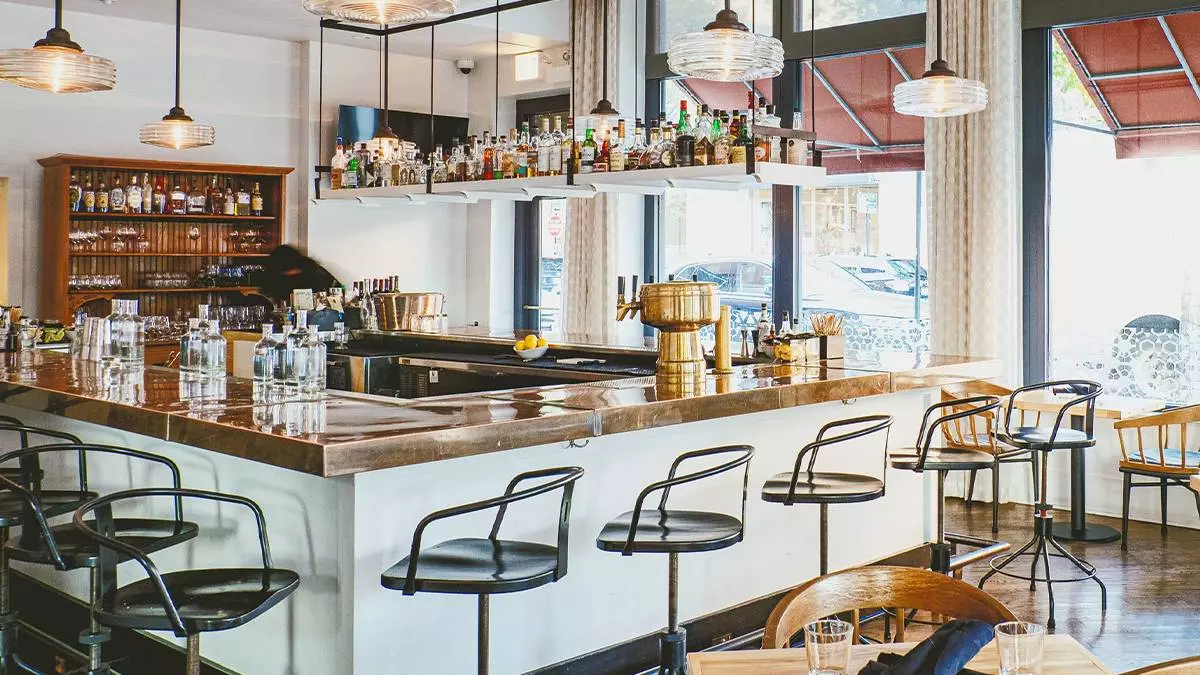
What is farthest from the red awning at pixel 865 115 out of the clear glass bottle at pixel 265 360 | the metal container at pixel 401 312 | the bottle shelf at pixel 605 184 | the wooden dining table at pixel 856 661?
the wooden dining table at pixel 856 661

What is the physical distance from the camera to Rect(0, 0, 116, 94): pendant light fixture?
14.3 ft

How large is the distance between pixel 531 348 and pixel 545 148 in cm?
99

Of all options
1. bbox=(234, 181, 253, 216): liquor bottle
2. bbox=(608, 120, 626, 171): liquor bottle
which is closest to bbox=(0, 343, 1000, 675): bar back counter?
bbox=(608, 120, 626, 171): liquor bottle

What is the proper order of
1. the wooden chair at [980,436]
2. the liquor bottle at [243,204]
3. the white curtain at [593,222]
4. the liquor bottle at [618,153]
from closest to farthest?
1. the liquor bottle at [618,153]
2. the wooden chair at [980,436]
3. the liquor bottle at [243,204]
4. the white curtain at [593,222]

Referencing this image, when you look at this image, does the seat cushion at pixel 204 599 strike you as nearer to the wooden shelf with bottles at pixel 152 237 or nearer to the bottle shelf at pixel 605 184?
the bottle shelf at pixel 605 184

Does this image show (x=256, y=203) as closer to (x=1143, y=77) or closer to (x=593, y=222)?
(x=593, y=222)

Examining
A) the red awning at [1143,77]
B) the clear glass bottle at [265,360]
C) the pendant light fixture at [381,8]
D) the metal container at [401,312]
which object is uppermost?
the red awning at [1143,77]

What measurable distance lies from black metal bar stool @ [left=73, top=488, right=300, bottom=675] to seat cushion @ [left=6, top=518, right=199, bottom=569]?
0.91 feet

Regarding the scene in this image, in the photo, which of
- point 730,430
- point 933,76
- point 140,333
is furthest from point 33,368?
point 933,76

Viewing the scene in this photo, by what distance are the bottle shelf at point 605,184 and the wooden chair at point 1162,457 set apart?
2259mm

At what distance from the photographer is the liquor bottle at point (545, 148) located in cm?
565

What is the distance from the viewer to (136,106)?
8258 millimetres

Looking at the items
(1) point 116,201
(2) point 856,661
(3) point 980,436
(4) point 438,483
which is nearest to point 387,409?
(4) point 438,483

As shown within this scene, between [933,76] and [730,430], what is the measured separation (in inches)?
67.0
